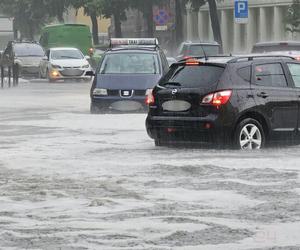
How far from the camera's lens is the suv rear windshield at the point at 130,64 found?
23.5 m

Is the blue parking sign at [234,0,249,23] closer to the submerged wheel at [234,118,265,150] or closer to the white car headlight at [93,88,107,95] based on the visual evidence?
the white car headlight at [93,88,107,95]

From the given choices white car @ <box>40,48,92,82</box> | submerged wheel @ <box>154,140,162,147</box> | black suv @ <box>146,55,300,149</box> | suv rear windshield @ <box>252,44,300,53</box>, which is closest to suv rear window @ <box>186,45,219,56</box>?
white car @ <box>40,48,92,82</box>

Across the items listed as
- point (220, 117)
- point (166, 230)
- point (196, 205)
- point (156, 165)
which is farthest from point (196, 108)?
point (166, 230)

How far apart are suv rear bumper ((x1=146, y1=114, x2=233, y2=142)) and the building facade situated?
140 ft

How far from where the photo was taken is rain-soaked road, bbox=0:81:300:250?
8461mm

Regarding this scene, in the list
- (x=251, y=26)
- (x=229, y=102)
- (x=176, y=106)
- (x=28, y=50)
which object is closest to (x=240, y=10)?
(x=28, y=50)

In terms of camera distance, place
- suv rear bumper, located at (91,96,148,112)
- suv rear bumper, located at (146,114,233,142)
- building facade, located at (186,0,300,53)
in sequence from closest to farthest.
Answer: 1. suv rear bumper, located at (146,114,233,142)
2. suv rear bumper, located at (91,96,148,112)
3. building facade, located at (186,0,300,53)

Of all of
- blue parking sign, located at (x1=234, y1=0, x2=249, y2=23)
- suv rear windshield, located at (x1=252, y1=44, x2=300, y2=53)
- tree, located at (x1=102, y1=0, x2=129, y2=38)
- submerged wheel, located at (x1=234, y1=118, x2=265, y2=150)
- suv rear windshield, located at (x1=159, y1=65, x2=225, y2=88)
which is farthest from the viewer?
tree, located at (x1=102, y1=0, x2=129, y2=38)

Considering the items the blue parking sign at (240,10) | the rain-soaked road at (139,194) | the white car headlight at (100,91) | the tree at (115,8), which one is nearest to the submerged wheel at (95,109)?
the white car headlight at (100,91)

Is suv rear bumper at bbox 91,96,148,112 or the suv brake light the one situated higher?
the suv brake light

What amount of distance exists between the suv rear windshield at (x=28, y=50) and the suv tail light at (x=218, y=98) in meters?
34.6

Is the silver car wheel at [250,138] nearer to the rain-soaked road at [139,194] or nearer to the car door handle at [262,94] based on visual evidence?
the rain-soaked road at [139,194]

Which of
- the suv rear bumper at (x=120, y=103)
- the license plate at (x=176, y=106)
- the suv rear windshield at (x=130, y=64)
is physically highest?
the license plate at (x=176, y=106)

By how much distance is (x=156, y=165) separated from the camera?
44.0 feet
